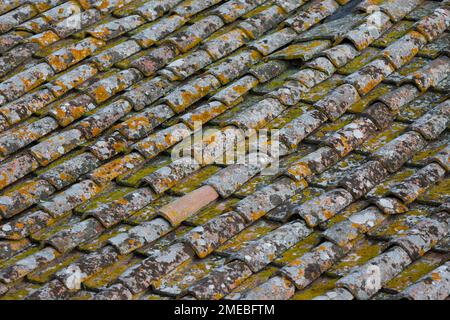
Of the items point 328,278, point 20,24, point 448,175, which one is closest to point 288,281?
point 328,278

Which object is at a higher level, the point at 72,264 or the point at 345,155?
the point at 345,155

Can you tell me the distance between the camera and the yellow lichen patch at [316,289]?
4570 millimetres

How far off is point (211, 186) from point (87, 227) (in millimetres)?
725

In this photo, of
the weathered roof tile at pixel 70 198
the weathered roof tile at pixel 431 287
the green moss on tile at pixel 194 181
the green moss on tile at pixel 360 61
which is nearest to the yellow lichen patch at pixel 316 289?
the weathered roof tile at pixel 431 287

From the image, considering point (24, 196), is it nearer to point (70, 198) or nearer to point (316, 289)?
point (70, 198)

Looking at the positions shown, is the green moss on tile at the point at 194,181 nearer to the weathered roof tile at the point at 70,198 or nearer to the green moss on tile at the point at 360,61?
the weathered roof tile at the point at 70,198

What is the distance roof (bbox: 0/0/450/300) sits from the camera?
4750 mm

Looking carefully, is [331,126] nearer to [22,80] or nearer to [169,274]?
[169,274]

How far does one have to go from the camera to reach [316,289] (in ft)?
15.2

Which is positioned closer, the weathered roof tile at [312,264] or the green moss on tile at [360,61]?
the weathered roof tile at [312,264]

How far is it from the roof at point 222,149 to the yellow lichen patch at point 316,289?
1 cm
